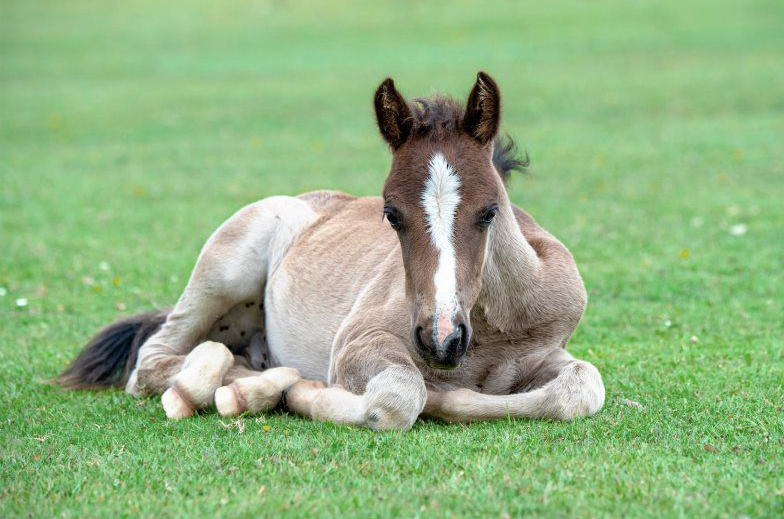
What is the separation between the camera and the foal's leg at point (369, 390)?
5473 millimetres

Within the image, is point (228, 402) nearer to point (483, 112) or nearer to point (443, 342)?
point (443, 342)

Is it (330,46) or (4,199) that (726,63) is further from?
(4,199)

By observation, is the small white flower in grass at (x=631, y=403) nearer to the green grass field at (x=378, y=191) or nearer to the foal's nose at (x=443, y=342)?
the green grass field at (x=378, y=191)

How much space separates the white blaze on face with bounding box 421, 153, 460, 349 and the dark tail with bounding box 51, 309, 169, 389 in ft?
10.2

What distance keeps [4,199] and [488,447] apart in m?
12.3

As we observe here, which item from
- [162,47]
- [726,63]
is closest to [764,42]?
[726,63]

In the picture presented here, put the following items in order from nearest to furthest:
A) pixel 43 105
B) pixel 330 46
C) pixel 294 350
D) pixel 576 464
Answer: pixel 576 464
pixel 294 350
pixel 43 105
pixel 330 46

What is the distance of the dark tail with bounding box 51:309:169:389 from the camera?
23.3ft

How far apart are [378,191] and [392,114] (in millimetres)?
9896

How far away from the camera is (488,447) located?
5.10 m

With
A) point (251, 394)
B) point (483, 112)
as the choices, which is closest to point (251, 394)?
point (251, 394)

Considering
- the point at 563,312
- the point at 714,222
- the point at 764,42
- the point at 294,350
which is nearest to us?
the point at 563,312

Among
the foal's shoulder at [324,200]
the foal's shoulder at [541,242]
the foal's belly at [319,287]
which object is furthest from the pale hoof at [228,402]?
the foal's shoulder at [324,200]

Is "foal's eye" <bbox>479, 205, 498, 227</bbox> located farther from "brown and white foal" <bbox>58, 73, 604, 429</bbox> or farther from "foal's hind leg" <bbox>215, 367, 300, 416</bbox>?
"foal's hind leg" <bbox>215, 367, 300, 416</bbox>
